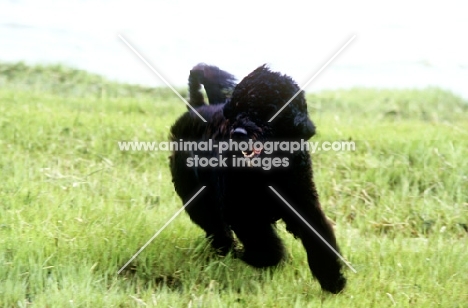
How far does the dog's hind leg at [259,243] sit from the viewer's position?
3084 millimetres

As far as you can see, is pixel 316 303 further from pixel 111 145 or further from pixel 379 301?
pixel 111 145

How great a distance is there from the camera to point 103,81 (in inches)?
264

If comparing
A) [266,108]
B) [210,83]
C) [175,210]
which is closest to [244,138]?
[266,108]

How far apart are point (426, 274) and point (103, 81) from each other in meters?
4.15

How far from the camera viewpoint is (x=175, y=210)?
13.1ft

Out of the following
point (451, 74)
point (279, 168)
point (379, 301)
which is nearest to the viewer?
point (279, 168)

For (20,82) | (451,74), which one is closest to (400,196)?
(451,74)

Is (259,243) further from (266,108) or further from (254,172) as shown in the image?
(266,108)

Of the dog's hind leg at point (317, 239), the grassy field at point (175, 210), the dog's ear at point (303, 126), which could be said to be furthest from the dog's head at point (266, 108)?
the grassy field at point (175, 210)

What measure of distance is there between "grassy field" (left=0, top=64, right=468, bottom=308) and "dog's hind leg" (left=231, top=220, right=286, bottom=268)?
0.08 m

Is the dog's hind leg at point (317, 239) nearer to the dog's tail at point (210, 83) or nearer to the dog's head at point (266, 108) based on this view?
the dog's head at point (266, 108)

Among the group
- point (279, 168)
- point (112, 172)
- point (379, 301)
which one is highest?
point (279, 168)

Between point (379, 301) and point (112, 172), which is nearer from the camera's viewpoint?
point (379, 301)

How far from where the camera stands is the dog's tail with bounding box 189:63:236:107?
322cm
